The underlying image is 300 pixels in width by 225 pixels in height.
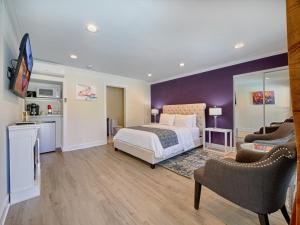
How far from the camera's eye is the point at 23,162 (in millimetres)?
1962

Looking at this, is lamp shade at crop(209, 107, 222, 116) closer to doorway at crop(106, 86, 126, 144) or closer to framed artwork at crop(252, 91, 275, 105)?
framed artwork at crop(252, 91, 275, 105)

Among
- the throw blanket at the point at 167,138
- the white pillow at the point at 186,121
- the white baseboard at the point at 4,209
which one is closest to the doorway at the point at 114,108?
the white pillow at the point at 186,121

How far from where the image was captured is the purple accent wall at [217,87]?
3.59 metres

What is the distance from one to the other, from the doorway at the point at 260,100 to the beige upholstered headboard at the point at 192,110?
927 millimetres

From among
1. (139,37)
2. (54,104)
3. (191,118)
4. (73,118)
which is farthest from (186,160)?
(54,104)

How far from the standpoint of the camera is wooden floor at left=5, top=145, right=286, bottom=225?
1.61 metres

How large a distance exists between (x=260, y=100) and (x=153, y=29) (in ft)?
10.9

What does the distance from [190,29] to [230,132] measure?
2994mm

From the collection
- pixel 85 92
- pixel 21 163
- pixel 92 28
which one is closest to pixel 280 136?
pixel 92 28

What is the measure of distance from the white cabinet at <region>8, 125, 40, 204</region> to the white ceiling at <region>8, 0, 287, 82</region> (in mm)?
1669

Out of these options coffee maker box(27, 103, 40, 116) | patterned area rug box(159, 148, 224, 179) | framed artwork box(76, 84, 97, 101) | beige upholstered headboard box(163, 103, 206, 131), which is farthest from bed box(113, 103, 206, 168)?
coffee maker box(27, 103, 40, 116)

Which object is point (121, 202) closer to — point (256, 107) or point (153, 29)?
point (153, 29)

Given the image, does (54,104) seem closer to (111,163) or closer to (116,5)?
(111,163)

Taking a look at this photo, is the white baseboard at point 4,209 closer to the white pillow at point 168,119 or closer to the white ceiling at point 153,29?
the white ceiling at point 153,29
